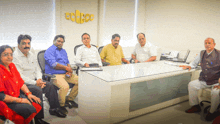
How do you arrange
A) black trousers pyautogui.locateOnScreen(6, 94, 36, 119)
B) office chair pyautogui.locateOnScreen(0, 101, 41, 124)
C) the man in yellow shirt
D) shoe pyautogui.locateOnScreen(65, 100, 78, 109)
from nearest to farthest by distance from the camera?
office chair pyautogui.locateOnScreen(0, 101, 41, 124), black trousers pyautogui.locateOnScreen(6, 94, 36, 119), shoe pyautogui.locateOnScreen(65, 100, 78, 109), the man in yellow shirt

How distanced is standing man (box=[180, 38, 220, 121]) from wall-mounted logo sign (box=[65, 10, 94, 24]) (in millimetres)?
3330

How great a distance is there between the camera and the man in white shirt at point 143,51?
159 inches

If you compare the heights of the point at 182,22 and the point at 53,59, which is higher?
the point at 182,22

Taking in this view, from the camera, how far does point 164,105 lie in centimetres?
313

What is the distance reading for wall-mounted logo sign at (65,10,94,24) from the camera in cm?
504

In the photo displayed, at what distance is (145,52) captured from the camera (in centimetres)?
412

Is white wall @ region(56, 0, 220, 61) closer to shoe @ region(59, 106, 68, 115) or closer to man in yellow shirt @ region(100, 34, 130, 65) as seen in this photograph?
man in yellow shirt @ region(100, 34, 130, 65)

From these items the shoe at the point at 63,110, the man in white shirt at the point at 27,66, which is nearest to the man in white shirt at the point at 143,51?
the shoe at the point at 63,110

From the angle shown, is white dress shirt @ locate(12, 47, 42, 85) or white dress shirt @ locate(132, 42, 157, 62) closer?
white dress shirt @ locate(12, 47, 42, 85)

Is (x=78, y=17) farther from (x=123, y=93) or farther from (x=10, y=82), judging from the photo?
(x=10, y=82)

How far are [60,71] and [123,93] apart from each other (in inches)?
49.8

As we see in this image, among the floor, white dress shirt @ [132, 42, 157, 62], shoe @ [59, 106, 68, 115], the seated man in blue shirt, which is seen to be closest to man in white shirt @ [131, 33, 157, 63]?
white dress shirt @ [132, 42, 157, 62]

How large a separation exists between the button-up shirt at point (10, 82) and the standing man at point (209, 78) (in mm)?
2533

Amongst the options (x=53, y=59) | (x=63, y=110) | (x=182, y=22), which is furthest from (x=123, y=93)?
(x=182, y=22)
